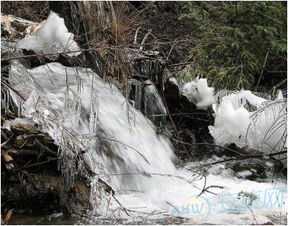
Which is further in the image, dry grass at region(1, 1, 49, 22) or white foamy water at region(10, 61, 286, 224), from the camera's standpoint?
dry grass at region(1, 1, 49, 22)

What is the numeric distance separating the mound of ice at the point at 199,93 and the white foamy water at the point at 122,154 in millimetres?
521

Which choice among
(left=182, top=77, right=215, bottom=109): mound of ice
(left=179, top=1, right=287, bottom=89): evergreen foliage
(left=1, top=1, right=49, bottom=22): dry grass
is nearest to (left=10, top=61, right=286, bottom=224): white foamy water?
(left=182, top=77, right=215, bottom=109): mound of ice

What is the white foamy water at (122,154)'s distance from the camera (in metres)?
2.66

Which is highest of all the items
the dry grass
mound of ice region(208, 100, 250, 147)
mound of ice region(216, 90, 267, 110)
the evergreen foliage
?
the dry grass

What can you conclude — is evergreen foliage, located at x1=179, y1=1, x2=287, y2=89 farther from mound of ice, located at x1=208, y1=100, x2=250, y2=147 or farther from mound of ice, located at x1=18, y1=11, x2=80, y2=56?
mound of ice, located at x1=18, y1=11, x2=80, y2=56

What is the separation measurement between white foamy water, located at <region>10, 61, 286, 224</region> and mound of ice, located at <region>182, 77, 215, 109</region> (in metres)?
0.52

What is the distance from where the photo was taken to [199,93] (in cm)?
452

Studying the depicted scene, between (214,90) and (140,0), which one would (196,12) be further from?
(140,0)

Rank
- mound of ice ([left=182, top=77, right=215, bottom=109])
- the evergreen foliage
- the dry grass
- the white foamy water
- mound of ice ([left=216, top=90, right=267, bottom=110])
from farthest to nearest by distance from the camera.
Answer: the dry grass, the evergreen foliage, mound of ice ([left=182, top=77, right=215, bottom=109]), mound of ice ([left=216, top=90, right=267, bottom=110]), the white foamy water

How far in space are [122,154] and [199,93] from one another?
1433 millimetres

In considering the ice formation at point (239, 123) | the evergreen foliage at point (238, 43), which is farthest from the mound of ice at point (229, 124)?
the evergreen foliage at point (238, 43)

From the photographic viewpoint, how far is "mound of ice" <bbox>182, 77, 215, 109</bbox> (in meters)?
4.46

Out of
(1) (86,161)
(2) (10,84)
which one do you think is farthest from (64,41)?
(1) (86,161)

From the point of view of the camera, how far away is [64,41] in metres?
3.75
